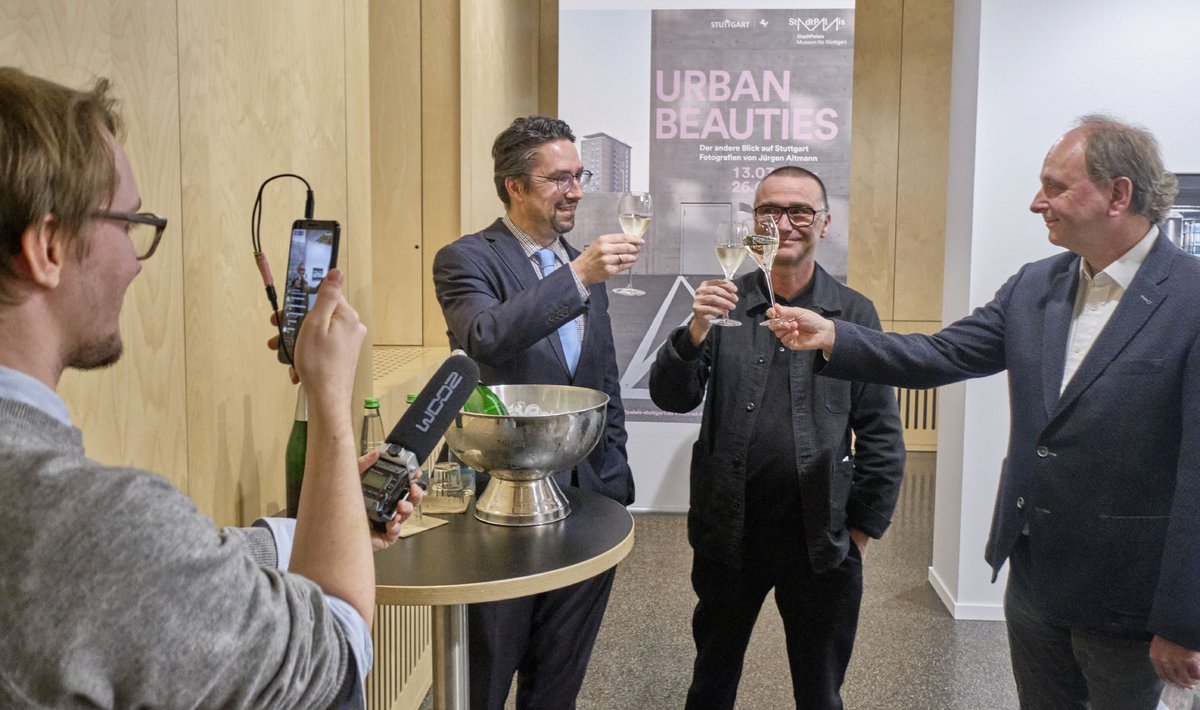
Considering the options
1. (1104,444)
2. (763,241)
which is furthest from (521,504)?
(1104,444)

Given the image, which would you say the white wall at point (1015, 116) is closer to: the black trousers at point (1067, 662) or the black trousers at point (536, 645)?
the black trousers at point (1067, 662)

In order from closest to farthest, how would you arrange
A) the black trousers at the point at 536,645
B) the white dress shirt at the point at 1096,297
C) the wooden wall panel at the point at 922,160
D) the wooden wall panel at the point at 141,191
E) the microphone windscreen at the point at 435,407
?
the wooden wall panel at the point at 141,191, the microphone windscreen at the point at 435,407, the white dress shirt at the point at 1096,297, the black trousers at the point at 536,645, the wooden wall panel at the point at 922,160

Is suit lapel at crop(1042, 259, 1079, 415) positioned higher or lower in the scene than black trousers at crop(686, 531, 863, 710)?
higher

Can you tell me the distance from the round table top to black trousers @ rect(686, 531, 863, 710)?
0.60 meters

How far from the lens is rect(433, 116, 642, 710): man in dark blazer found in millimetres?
2361

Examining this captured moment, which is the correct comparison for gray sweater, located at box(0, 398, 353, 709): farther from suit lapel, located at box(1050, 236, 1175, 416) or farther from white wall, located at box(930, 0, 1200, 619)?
white wall, located at box(930, 0, 1200, 619)

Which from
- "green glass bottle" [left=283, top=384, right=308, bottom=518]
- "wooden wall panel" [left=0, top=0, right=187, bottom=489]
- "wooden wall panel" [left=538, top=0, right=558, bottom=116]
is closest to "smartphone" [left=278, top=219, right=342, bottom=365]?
"wooden wall panel" [left=0, top=0, right=187, bottom=489]

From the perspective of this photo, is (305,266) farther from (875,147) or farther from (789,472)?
(875,147)

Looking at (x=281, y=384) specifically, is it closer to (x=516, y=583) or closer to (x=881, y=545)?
(x=516, y=583)

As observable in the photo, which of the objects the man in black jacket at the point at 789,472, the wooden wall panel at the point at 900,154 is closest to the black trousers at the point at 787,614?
the man in black jacket at the point at 789,472

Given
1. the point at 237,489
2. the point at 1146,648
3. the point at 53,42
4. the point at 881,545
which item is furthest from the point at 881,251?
the point at 53,42

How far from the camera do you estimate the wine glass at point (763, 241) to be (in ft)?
7.67

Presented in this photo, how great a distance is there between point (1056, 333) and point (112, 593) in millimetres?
1923

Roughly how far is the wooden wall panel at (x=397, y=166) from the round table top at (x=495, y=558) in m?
2.09
